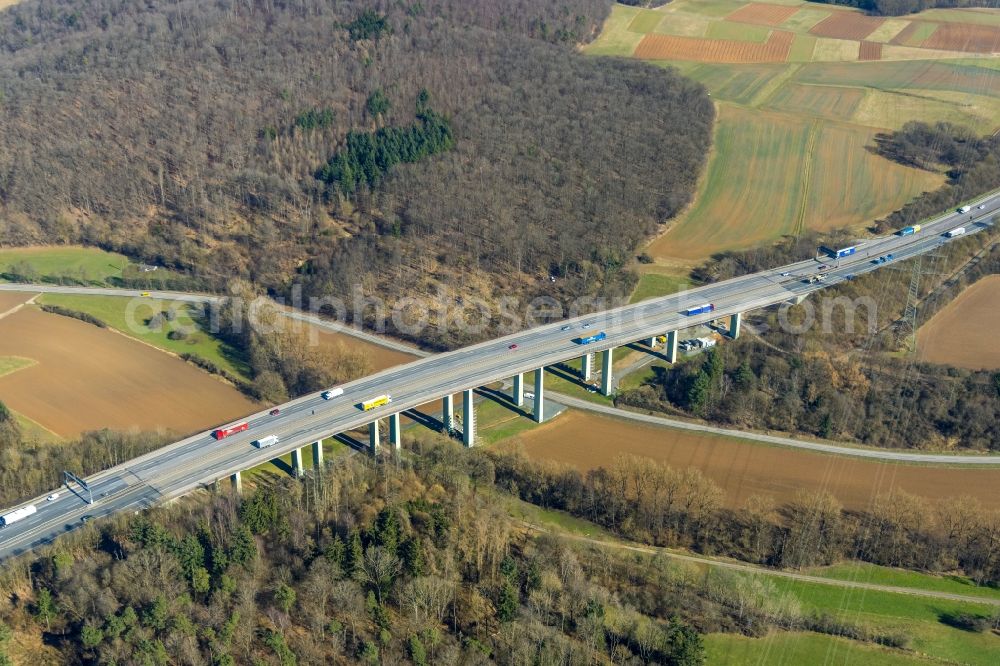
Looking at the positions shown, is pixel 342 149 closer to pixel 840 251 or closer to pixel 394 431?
pixel 394 431

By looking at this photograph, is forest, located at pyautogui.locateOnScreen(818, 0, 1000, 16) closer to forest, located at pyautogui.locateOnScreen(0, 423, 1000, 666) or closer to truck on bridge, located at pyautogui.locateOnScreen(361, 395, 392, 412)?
forest, located at pyautogui.locateOnScreen(0, 423, 1000, 666)

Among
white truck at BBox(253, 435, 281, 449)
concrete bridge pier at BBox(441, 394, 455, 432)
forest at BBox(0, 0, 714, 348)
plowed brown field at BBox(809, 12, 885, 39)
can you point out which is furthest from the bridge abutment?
plowed brown field at BBox(809, 12, 885, 39)

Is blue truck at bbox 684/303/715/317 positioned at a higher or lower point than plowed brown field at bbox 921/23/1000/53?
lower

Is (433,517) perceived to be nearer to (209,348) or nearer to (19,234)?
(209,348)

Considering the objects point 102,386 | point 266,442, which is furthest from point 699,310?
point 102,386

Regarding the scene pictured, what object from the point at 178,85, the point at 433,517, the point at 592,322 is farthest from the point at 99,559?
the point at 178,85

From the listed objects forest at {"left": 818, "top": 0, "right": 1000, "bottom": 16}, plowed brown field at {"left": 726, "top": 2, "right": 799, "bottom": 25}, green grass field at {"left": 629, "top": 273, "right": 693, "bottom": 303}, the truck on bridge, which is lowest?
the truck on bridge
